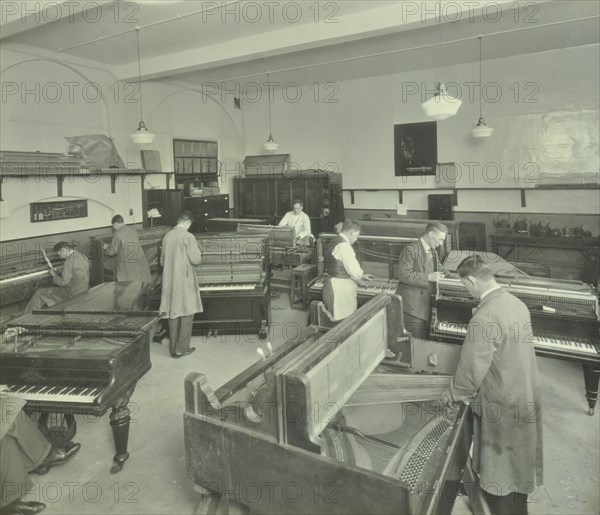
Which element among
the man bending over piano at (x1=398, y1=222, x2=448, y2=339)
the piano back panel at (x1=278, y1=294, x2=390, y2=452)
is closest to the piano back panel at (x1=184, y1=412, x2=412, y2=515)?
the piano back panel at (x1=278, y1=294, x2=390, y2=452)

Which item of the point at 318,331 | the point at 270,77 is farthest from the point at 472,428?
the point at 270,77

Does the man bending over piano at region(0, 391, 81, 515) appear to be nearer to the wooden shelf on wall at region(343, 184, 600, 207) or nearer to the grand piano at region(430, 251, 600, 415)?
the grand piano at region(430, 251, 600, 415)

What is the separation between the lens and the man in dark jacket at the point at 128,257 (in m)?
Result: 6.66

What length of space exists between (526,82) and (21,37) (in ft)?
30.0

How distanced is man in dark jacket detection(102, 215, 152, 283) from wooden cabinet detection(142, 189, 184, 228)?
3010mm

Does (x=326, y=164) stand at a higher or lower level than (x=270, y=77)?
lower

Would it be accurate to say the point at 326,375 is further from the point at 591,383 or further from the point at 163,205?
the point at 163,205

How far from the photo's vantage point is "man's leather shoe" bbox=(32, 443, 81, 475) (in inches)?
145

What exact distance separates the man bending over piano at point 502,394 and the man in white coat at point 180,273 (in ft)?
12.1

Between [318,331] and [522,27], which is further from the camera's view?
[522,27]

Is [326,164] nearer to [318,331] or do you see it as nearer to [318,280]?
[318,280]

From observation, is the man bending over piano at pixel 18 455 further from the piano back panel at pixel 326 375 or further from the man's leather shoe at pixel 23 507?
the piano back panel at pixel 326 375

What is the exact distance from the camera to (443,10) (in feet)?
19.4

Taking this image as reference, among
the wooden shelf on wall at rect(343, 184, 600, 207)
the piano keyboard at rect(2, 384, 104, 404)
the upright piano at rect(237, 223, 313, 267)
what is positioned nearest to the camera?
the piano keyboard at rect(2, 384, 104, 404)
